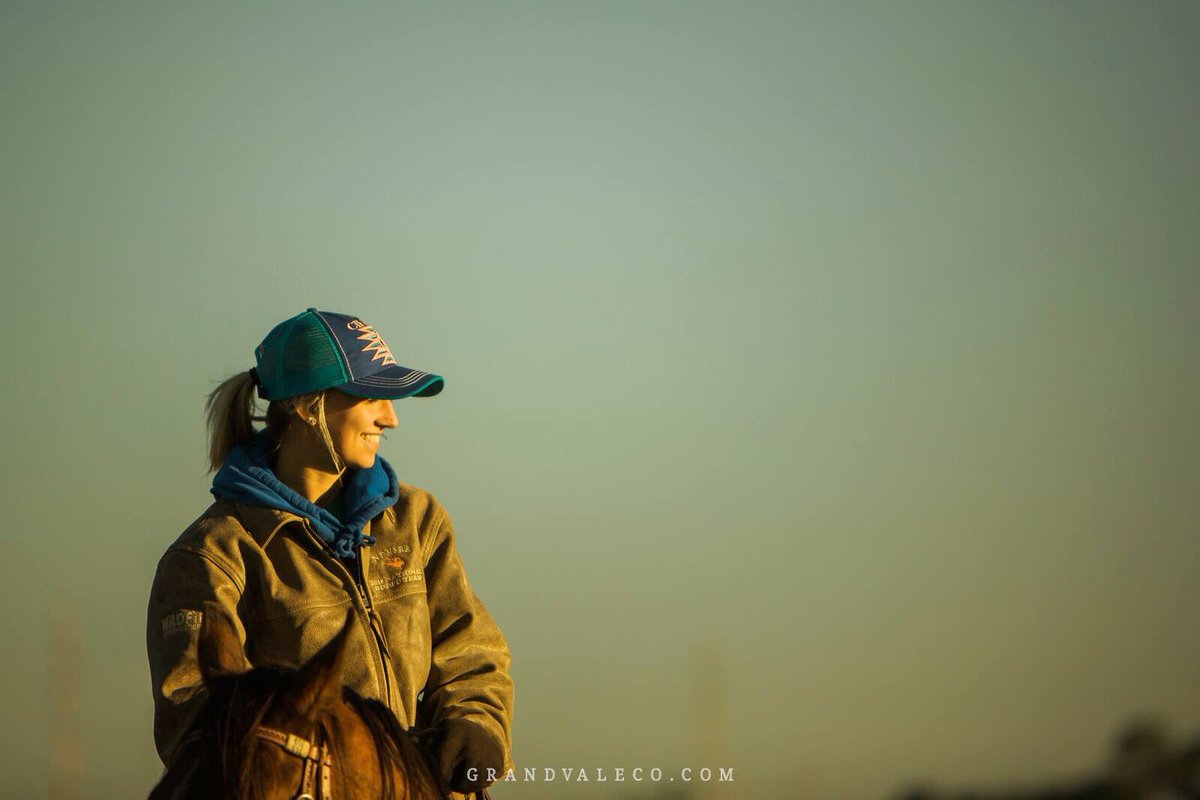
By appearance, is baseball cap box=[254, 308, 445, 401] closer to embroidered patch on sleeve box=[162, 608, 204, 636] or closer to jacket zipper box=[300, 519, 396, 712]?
jacket zipper box=[300, 519, 396, 712]

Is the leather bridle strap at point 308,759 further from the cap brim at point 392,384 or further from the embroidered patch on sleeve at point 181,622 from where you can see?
the cap brim at point 392,384

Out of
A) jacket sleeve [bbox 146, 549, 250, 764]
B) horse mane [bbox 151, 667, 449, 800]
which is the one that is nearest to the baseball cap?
jacket sleeve [bbox 146, 549, 250, 764]

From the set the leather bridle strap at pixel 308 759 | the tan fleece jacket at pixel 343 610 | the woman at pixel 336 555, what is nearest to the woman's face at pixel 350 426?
the woman at pixel 336 555

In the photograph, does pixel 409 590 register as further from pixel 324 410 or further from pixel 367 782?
pixel 367 782

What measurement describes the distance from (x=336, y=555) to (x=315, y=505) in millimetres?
212

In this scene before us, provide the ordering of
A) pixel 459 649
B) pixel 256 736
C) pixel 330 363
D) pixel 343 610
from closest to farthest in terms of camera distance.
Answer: pixel 256 736 < pixel 343 610 < pixel 330 363 < pixel 459 649

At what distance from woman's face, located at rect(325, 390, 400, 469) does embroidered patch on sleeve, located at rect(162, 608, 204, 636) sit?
73 centimetres

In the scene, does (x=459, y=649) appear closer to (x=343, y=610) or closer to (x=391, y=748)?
(x=343, y=610)

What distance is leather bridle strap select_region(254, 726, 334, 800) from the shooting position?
3506 mm

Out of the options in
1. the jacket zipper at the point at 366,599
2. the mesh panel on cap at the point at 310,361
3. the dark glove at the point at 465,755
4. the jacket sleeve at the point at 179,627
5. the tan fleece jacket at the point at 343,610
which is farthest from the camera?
the mesh panel on cap at the point at 310,361

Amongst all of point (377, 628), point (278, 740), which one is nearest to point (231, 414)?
point (377, 628)

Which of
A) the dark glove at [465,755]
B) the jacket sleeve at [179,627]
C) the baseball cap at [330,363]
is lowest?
the dark glove at [465,755]

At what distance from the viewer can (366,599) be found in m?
4.78

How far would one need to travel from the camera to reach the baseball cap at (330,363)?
489 cm
